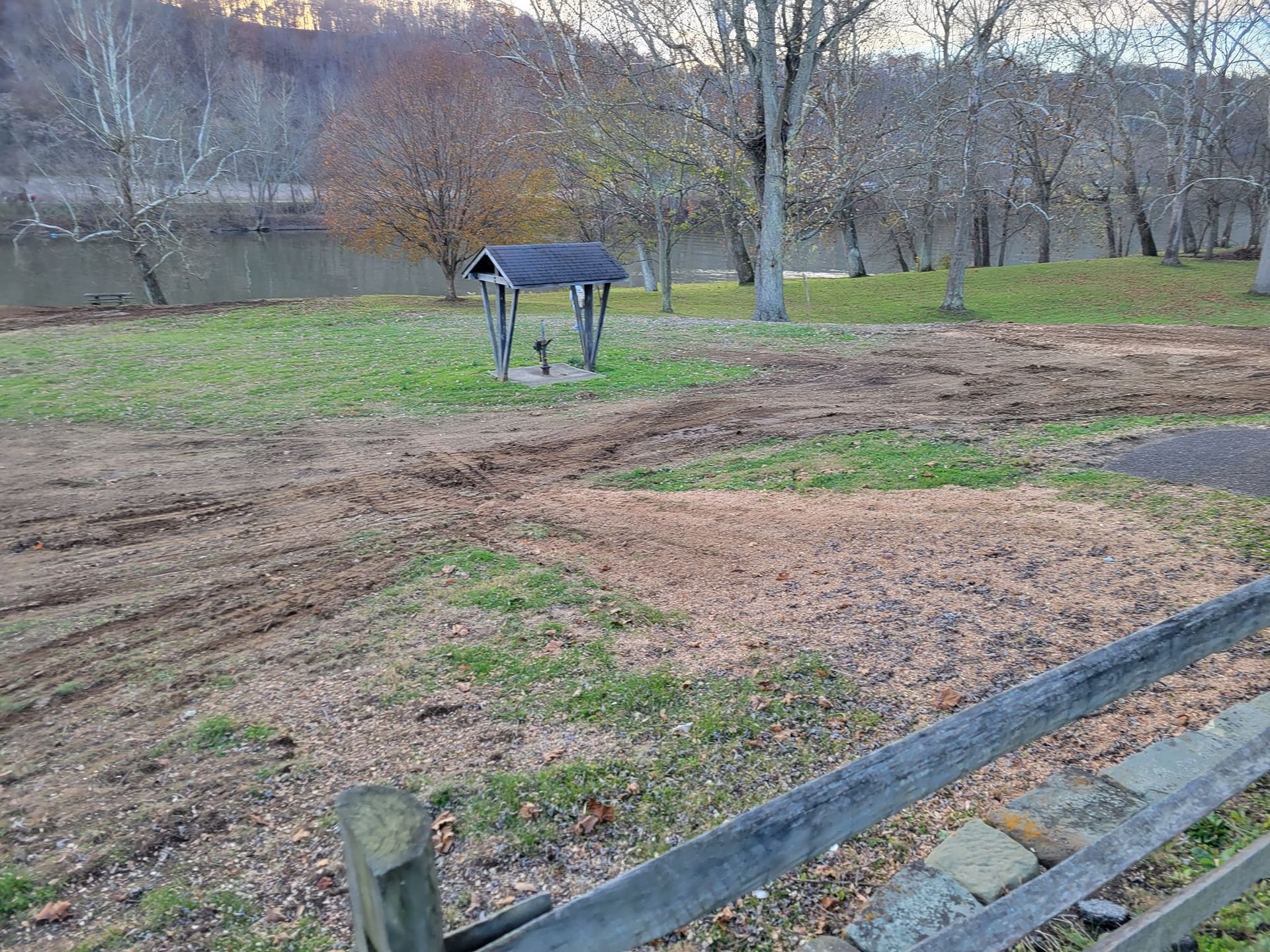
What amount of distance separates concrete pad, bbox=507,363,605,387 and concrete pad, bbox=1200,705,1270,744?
1103 cm

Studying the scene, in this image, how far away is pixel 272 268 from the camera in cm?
4338

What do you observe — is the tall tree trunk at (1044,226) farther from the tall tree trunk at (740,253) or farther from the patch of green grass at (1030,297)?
the tall tree trunk at (740,253)

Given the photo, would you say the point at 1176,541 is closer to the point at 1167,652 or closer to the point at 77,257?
the point at 1167,652

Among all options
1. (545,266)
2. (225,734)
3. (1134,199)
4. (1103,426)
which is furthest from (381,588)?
(1134,199)

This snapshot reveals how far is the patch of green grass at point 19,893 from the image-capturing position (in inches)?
135

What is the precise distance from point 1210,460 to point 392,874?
9.72 metres

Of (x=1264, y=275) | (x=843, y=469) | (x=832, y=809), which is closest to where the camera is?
(x=832, y=809)

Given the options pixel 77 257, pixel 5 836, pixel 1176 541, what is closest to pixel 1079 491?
pixel 1176 541

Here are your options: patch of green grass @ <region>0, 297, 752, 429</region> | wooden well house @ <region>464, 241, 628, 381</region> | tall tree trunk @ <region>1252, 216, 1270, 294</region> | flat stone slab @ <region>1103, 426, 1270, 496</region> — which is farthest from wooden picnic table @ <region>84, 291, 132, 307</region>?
tall tree trunk @ <region>1252, 216, 1270, 294</region>

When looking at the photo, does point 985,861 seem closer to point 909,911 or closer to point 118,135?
point 909,911

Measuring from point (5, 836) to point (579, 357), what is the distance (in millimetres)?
12783

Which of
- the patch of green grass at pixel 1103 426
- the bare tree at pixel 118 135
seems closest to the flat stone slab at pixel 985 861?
the patch of green grass at pixel 1103 426

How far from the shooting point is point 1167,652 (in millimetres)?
3018

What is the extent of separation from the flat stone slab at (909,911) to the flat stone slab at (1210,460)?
21.2 ft
